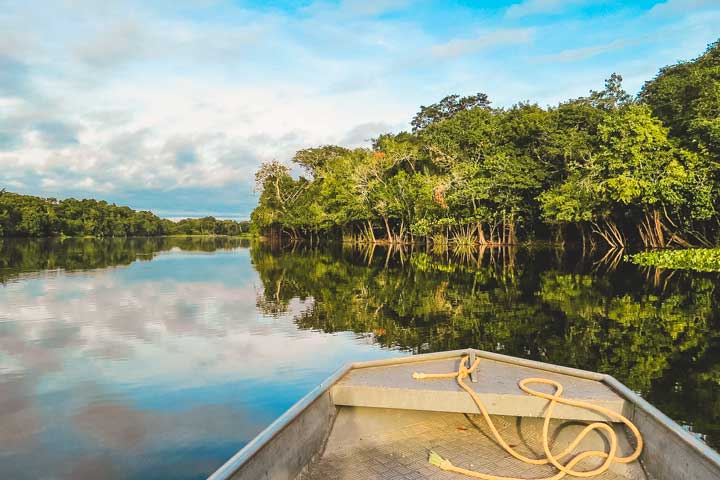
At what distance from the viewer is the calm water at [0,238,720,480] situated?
215 inches

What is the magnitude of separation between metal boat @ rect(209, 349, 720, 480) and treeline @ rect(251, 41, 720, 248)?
2435 centimetres

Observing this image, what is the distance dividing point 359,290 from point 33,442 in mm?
12361

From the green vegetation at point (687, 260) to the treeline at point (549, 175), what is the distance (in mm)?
2606

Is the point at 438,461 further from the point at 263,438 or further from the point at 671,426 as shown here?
the point at 671,426

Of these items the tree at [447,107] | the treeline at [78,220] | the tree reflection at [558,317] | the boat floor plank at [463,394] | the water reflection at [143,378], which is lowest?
the water reflection at [143,378]

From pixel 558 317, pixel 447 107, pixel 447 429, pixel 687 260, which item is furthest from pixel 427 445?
pixel 447 107

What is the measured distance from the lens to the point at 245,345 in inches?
388

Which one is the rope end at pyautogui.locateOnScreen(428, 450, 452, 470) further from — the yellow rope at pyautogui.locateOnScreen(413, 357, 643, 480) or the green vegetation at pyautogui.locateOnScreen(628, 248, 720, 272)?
the green vegetation at pyautogui.locateOnScreen(628, 248, 720, 272)

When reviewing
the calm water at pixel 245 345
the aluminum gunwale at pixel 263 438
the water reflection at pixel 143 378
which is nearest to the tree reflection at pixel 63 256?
the calm water at pixel 245 345

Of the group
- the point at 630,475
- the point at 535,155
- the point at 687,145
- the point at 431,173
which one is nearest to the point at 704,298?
the point at 630,475

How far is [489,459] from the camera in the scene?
13.2 ft

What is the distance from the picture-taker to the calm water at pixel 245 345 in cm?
545

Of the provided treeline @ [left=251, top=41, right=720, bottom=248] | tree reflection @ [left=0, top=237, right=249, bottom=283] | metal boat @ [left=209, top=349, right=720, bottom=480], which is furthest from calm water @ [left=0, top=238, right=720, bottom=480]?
treeline @ [left=251, top=41, right=720, bottom=248]

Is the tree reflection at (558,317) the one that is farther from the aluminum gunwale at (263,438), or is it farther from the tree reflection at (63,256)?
the tree reflection at (63,256)
